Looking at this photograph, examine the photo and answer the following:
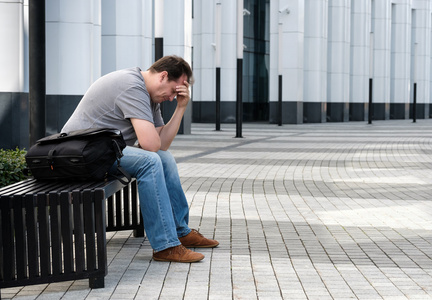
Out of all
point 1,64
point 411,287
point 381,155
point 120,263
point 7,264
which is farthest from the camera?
point 381,155

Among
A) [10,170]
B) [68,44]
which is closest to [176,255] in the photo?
[10,170]

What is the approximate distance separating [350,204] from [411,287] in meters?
4.02

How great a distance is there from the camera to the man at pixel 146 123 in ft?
18.2

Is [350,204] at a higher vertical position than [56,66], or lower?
lower

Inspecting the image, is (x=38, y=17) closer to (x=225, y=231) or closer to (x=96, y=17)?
(x=225, y=231)

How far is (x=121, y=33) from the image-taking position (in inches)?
867

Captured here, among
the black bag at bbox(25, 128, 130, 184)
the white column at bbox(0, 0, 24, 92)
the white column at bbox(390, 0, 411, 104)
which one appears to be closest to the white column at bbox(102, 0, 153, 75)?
the white column at bbox(0, 0, 24, 92)

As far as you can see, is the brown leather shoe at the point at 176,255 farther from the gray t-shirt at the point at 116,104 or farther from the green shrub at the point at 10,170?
the green shrub at the point at 10,170

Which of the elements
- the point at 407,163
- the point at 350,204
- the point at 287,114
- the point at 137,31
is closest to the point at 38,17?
the point at 350,204

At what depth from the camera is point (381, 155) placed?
1725 centimetres

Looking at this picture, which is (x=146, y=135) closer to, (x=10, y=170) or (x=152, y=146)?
(x=152, y=146)

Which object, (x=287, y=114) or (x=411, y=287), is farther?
(x=287, y=114)

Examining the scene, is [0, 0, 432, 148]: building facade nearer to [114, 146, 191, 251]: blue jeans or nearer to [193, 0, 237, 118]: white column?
[193, 0, 237, 118]: white column

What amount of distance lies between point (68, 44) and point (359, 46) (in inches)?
1445
